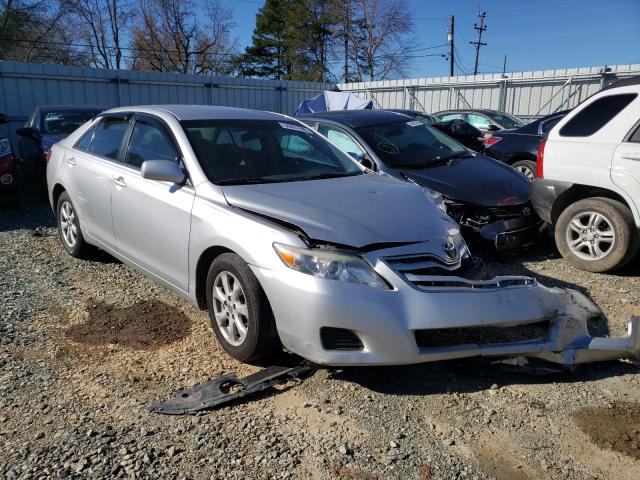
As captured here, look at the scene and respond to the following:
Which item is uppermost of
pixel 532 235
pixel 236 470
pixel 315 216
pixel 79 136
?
pixel 79 136

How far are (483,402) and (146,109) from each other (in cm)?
354

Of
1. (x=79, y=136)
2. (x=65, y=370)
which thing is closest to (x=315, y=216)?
(x=65, y=370)

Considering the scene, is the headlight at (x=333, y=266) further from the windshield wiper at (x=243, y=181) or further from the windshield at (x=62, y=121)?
the windshield at (x=62, y=121)

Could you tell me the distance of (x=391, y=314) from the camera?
2871 millimetres

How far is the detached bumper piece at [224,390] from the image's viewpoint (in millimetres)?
2969

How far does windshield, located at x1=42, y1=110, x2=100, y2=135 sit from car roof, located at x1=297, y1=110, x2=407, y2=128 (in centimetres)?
438

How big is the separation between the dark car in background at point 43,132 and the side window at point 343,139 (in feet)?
14.9

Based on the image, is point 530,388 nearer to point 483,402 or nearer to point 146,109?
point 483,402

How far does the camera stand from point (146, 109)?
468 centimetres

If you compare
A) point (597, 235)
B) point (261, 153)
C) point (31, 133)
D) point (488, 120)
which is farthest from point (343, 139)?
point (488, 120)

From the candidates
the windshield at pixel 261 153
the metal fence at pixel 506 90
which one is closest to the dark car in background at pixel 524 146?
the windshield at pixel 261 153

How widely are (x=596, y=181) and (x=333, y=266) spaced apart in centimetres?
352

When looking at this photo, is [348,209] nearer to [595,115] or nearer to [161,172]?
[161,172]

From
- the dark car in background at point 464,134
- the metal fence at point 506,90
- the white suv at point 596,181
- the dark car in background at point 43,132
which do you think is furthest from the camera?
the metal fence at point 506,90
